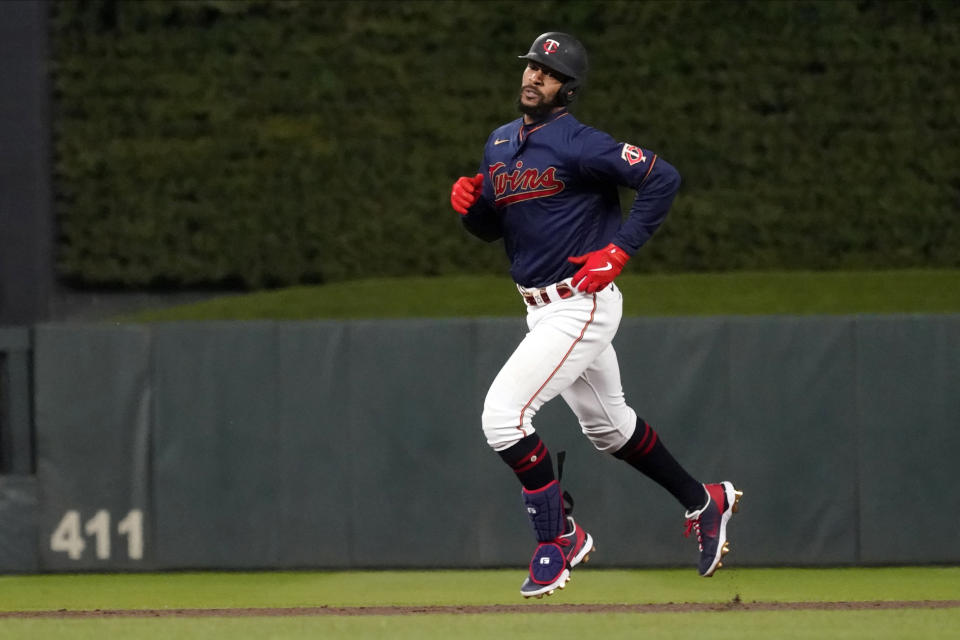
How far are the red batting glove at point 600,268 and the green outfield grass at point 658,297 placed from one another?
3643 mm

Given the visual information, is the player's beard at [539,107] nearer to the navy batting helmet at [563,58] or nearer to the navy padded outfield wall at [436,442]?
the navy batting helmet at [563,58]

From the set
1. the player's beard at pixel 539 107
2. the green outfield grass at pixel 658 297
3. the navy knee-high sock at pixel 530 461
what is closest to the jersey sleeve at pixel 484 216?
the player's beard at pixel 539 107

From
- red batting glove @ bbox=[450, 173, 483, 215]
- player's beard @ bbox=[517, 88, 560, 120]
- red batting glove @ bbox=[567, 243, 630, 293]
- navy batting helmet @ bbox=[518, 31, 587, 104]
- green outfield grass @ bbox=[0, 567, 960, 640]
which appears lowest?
green outfield grass @ bbox=[0, 567, 960, 640]

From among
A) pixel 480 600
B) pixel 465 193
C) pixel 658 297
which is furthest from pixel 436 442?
→ pixel 465 193

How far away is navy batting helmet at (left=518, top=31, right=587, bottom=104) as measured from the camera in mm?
5719

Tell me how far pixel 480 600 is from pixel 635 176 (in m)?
2.29

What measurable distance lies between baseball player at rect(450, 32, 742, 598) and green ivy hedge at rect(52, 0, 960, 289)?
471cm

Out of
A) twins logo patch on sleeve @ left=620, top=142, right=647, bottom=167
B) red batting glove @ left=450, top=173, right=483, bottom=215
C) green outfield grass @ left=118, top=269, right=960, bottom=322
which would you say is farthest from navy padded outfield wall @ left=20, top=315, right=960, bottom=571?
twins logo patch on sleeve @ left=620, top=142, right=647, bottom=167

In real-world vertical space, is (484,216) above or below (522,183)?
below

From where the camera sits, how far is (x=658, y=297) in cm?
970

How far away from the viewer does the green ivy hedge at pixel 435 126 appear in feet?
34.4

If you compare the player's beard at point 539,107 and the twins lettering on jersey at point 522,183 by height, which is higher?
the player's beard at point 539,107

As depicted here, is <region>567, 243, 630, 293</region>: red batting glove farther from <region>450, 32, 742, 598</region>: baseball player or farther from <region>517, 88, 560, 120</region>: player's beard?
<region>517, 88, 560, 120</region>: player's beard

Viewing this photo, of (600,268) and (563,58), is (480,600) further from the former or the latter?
(563,58)
